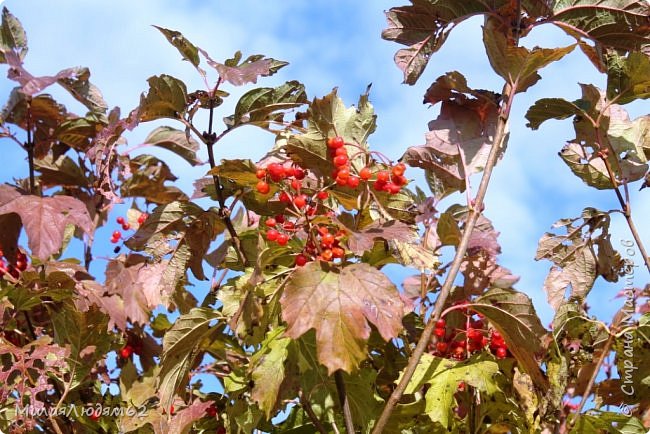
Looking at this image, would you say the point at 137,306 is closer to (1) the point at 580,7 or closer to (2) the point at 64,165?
(2) the point at 64,165

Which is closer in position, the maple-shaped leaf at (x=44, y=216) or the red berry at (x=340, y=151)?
the red berry at (x=340, y=151)

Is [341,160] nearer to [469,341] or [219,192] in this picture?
[219,192]

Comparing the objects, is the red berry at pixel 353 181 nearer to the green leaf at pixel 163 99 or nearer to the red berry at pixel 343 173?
the red berry at pixel 343 173

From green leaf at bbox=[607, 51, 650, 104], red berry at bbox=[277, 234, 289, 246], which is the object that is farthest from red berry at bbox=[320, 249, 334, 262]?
green leaf at bbox=[607, 51, 650, 104]

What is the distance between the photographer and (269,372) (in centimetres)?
182

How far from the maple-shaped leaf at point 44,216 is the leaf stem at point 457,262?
4.11ft

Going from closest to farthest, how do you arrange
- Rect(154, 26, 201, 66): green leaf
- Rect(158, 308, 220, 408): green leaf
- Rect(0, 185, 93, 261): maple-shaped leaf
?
Rect(158, 308, 220, 408): green leaf
Rect(154, 26, 201, 66): green leaf
Rect(0, 185, 93, 261): maple-shaped leaf

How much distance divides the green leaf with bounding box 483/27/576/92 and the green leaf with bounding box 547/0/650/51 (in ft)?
0.78

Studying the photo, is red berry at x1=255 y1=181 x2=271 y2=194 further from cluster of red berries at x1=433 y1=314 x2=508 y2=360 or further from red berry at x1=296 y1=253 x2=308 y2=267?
cluster of red berries at x1=433 y1=314 x2=508 y2=360

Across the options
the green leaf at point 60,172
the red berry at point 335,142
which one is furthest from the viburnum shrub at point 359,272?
the green leaf at point 60,172

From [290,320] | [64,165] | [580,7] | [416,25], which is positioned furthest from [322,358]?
[64,165]

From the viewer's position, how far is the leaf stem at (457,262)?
63.8 inches

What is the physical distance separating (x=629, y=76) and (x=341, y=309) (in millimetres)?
A: 1148

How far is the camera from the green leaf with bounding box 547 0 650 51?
80.1 inches
